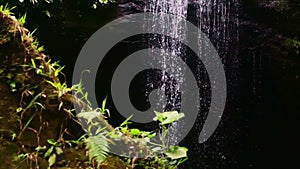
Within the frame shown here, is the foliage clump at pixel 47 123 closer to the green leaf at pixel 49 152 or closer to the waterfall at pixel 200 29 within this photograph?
the green leaf at pixel 49 152

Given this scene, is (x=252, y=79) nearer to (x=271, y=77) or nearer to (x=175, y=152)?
(x=271, y=77)

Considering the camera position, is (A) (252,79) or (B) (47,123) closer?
(B) (47,123)

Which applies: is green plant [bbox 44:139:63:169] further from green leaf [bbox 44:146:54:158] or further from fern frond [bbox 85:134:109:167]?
fern frond [bbox 85:134:109:167]

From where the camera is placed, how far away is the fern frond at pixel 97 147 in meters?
1.38

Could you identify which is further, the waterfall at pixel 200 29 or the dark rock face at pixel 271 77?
the waterfall at pixel 200 29

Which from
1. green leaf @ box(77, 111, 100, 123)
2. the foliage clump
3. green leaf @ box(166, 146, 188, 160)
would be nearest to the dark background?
the foliage clump

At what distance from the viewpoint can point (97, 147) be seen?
1.41 metres

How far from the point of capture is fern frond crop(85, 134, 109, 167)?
1383 millimetres

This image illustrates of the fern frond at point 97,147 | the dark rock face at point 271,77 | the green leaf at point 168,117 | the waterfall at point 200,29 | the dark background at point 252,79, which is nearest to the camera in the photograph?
the fern frond at point 97,147

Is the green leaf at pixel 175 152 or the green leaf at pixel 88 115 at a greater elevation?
the green leaf at pixel 88 115

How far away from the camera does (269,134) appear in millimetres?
7992

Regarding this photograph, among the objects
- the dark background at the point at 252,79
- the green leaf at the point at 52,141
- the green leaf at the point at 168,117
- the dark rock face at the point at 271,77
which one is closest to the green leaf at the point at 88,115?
the green leaf at the point at 52,141

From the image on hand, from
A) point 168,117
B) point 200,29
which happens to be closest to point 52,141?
point 168,117

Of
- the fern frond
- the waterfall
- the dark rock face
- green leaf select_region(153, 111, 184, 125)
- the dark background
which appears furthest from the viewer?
the waterfall
